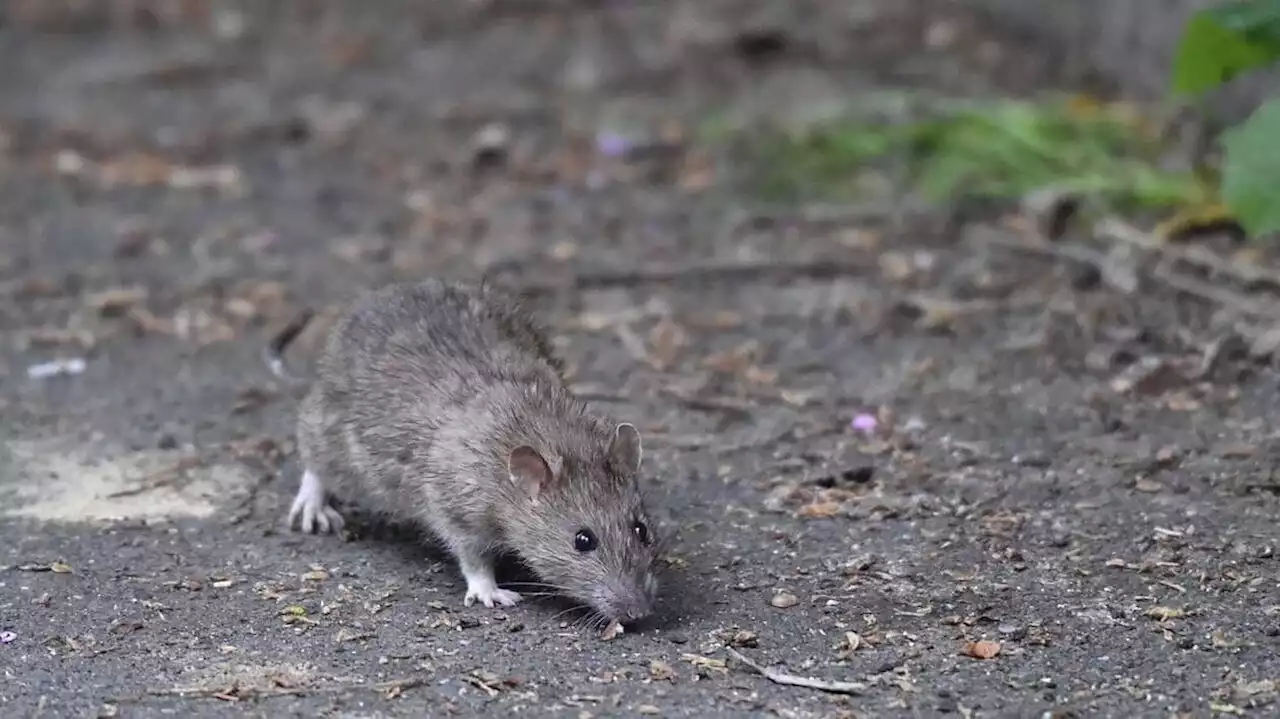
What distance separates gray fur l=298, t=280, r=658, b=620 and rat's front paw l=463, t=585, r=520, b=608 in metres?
0.12

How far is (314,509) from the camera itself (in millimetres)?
5555

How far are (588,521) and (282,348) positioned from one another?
2.99 m

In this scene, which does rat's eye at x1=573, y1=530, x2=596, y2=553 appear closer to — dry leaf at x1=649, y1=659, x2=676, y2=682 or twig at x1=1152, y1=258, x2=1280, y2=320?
dry leaf at x1=649, y1=659, x2=676, y2=682

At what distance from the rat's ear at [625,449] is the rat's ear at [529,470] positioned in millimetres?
210

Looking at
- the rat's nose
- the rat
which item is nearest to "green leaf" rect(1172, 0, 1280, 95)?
the rat

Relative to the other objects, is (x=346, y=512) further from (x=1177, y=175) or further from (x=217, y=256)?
(x=1177, y=175)

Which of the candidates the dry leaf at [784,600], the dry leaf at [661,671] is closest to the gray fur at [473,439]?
the dry leaf at [661,671]

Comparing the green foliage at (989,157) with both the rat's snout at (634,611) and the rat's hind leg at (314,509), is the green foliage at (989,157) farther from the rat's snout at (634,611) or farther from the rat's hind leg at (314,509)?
the rat's snout at (634,611)

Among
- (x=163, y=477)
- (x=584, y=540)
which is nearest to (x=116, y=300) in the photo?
(x=163, y=477)

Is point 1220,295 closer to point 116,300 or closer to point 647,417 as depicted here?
point 647,417

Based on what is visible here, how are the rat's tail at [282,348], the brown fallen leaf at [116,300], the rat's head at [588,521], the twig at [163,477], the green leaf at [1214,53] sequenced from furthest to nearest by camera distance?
the brown fallen leaf at [116,300] → the rat's tail at [282,348] → the green leaf at [1214,53] → the twig at [163,477] → the rat's head at [588,521]

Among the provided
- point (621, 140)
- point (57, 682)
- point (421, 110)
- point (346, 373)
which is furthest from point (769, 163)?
point (57, 682)

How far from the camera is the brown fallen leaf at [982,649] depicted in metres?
4.33

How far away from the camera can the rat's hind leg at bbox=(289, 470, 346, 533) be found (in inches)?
217
